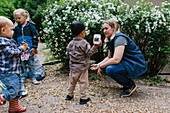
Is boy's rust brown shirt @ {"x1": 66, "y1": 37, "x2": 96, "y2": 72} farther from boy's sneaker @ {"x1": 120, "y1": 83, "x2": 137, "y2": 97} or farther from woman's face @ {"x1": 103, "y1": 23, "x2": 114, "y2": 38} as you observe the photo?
boy's sneaker @ {"x1": 120, "y1": 83, "x2": 137, "y2": 97}

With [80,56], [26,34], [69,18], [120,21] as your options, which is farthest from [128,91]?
[26,34]

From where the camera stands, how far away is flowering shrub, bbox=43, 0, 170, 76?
14.6 feet

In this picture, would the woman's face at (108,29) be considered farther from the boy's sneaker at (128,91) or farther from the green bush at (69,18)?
the boy's sneaker at (128,91)

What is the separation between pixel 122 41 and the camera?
332 cm

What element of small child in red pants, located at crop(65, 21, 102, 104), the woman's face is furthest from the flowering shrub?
small child in red pants, located at crop(65, 21, 102, 104)

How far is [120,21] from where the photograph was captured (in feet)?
15.1

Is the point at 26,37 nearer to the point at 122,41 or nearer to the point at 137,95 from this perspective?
the point at 122,41

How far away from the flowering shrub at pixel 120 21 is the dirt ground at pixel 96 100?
3.43 ft

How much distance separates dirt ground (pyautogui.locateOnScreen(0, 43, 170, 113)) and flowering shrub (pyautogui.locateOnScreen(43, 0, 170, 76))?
104 cm

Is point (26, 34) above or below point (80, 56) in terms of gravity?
above

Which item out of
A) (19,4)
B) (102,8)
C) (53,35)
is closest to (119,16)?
(102,8)

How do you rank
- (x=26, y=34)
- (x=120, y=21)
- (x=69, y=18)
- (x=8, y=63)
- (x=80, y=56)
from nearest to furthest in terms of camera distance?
Result: (x=8, y=63) < (x=80, y=56) < (x=26, y=34) < (x=69, y=18) < (x=120, y=21)

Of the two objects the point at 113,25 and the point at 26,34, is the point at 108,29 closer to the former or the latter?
the point at 113,25

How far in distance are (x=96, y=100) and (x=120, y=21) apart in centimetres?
224
